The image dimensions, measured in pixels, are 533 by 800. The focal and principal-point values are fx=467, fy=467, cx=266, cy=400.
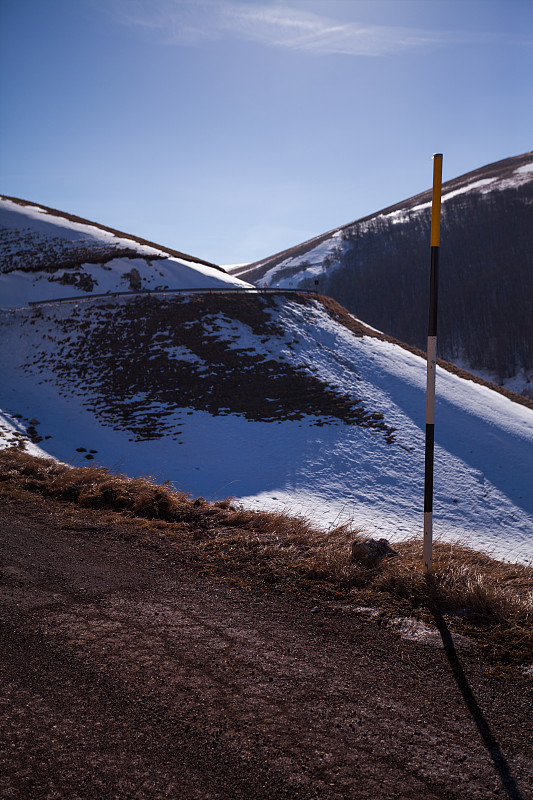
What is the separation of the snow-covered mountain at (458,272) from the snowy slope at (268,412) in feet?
167

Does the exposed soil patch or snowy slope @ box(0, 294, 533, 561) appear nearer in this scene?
snowy slope @ box(0, 294, 533, 561)

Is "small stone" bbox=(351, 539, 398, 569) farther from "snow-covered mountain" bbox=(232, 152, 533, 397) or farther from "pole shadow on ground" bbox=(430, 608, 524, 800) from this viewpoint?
"snow-covered mountain" bbox=(232, 152, 533, 397)

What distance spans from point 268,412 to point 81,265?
24.1 metres

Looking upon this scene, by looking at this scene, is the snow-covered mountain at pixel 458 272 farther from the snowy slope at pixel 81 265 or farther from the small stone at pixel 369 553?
the small stone at pixel 369 553

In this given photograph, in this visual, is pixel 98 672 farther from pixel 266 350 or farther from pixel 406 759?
pixel 266 350

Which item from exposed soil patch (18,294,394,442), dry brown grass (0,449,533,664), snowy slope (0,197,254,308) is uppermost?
snowy slope (0,197,254,308)

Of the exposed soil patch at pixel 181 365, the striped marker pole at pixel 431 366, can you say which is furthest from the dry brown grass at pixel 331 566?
the exposed soil patch at pixel 181 365

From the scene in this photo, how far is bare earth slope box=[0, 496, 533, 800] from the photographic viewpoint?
265 centimetres

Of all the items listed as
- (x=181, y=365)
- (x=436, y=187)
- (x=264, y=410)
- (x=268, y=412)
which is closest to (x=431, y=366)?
(x=436, y=187)

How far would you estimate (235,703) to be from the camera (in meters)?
3.27

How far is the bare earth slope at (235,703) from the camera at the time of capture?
2.65 meters

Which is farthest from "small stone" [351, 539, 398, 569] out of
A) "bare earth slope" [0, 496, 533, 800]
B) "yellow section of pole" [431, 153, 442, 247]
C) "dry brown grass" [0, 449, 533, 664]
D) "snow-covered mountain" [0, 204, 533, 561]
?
"snow-covered mountain" [0, 204, 533, 561]

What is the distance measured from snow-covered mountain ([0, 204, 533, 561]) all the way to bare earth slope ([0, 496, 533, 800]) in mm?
8851

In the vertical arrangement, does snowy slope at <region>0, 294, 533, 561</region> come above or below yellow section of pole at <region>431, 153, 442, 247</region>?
below
